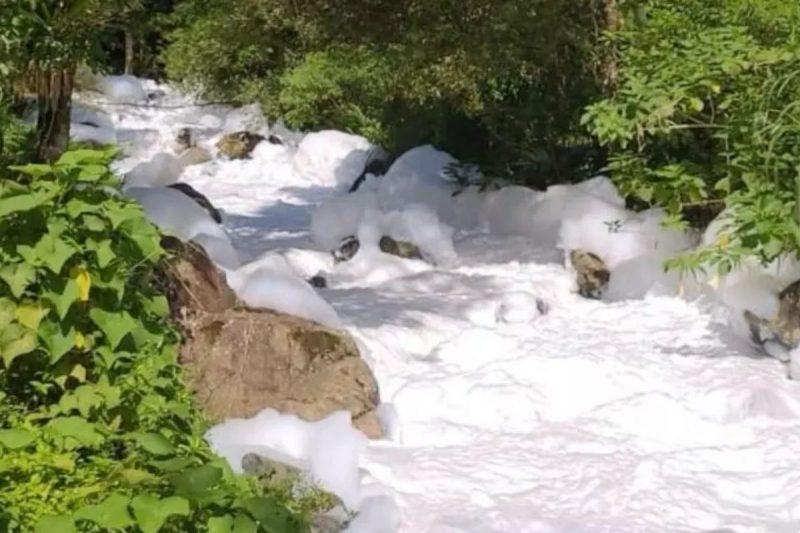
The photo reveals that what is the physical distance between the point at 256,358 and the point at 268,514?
1319 mm

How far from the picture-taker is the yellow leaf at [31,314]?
2396mm

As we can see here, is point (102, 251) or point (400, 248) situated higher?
point (102, 251)

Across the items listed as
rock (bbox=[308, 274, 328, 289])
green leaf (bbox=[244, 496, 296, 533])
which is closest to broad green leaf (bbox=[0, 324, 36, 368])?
green leaf (bbox=[244, 496, 296, 533])

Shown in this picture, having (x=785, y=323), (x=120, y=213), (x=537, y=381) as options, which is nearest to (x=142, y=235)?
(x=120, y=213)

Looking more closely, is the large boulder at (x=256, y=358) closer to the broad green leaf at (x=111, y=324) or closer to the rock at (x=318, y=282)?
the broad green leaf at (x=111, y=324)

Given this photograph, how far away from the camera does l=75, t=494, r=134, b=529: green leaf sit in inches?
74.8

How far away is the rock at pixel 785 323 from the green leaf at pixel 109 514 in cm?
295

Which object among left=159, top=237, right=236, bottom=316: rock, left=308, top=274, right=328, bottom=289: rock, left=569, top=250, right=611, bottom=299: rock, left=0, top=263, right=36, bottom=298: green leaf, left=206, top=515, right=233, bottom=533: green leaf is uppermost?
left=0, top=263, right=36, bottom=298: green leaf

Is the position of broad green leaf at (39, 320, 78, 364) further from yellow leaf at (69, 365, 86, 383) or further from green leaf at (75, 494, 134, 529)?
green leaf at (75, 494, 134, 529)

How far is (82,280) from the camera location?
8.06 ft

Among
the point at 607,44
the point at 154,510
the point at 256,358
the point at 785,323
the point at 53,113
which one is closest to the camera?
the point at 154,510

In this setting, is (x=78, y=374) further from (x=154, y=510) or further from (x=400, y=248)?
(x=400, y=248)

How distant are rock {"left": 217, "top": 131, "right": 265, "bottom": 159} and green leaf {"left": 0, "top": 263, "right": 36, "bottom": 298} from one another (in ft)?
27.3

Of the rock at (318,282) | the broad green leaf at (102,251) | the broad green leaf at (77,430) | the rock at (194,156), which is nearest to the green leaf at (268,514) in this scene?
the broad green leaf at (77,430)
